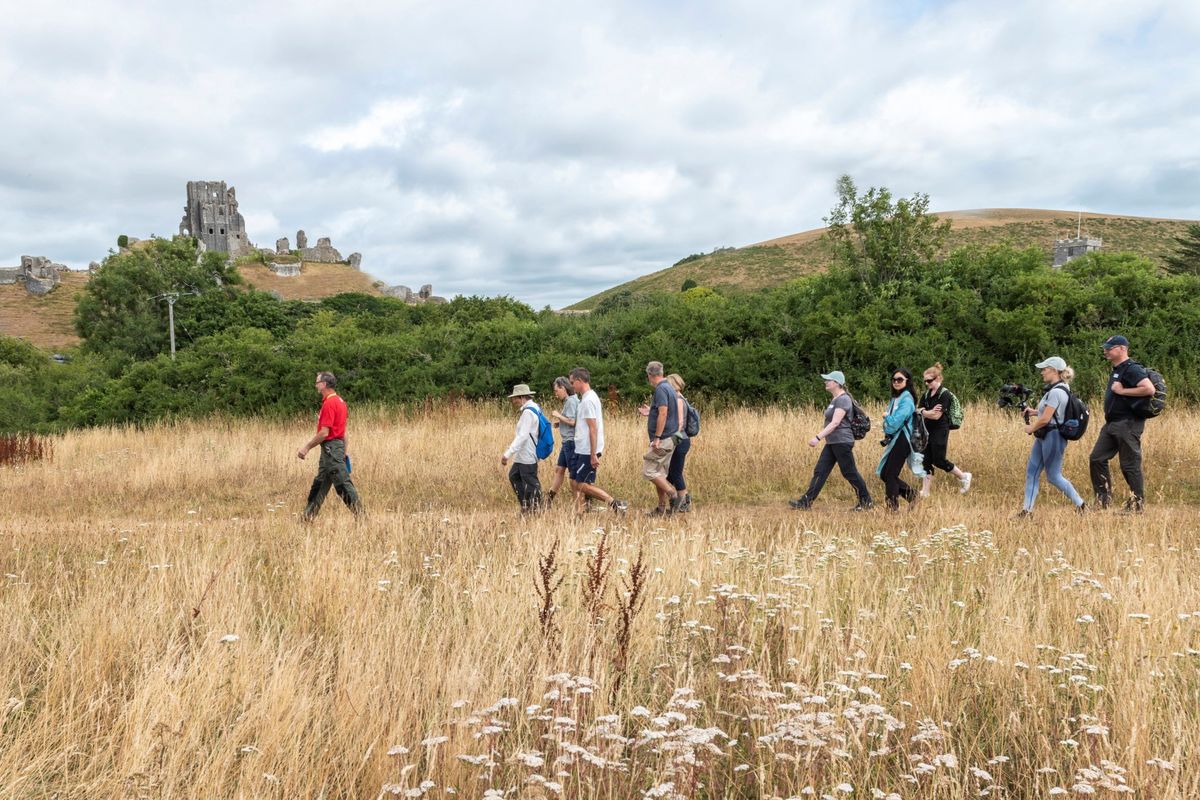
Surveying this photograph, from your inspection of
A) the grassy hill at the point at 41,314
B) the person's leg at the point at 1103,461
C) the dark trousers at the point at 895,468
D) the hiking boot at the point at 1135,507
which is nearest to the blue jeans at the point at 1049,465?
the person's leg at the point at 1103,461

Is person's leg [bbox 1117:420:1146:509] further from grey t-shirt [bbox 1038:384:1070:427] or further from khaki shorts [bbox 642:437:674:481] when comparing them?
khaki shorts [bbox 642:437:674:481]

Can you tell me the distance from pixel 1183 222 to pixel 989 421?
3470 inches

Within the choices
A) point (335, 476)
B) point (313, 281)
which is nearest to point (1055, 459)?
point (335, 476)

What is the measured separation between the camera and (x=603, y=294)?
94938 millimetres

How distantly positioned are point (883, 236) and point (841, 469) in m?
10.1

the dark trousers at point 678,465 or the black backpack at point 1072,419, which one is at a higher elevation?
the black backpack at point 1072,419

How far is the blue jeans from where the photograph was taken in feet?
27.1

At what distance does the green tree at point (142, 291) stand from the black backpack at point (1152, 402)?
179 feet

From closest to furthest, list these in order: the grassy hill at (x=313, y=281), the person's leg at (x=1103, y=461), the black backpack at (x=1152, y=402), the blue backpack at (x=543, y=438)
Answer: the black backpack at (x=1152, y=402) < the person's leg at (x=1103, y=461) < the blue backpack at (x=543, y=438) < the grassy hill at (x=313, y=281)

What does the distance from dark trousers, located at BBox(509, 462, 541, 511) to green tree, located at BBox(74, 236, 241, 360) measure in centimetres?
5028

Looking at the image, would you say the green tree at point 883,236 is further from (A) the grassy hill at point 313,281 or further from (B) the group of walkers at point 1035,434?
(A) the grassy hill at point 313,281

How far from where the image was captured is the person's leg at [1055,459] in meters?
8.26

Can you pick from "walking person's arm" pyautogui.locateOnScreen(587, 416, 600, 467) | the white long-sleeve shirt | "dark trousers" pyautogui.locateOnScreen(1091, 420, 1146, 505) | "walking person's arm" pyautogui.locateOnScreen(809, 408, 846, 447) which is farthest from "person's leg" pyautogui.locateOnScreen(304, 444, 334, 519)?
"dark trousers" pyautogui.locateOnScreen(1091, 420, 1146, 505)

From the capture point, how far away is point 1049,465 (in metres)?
8.36
